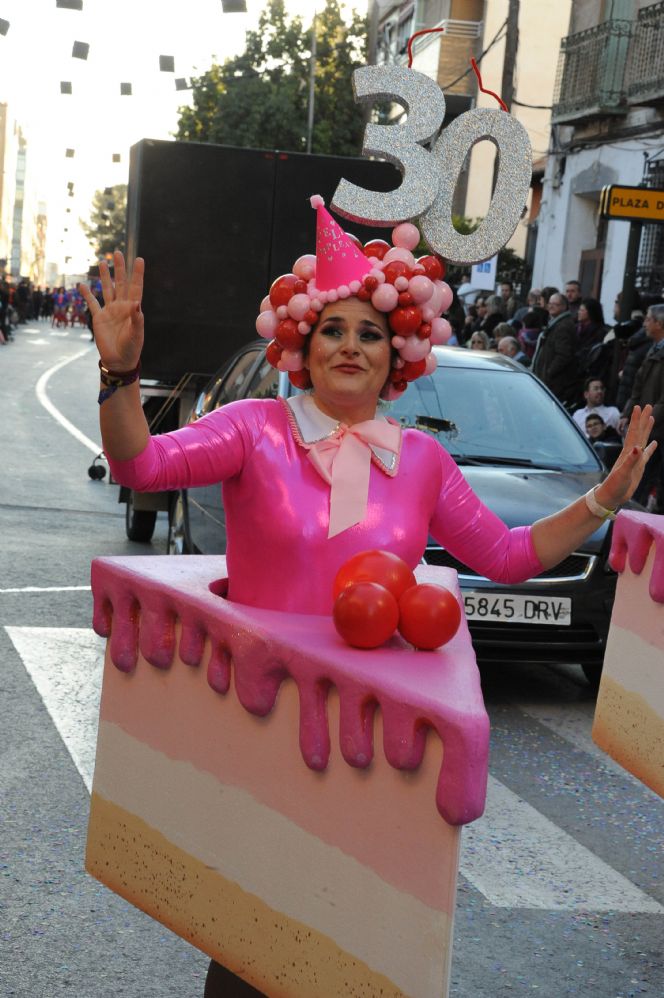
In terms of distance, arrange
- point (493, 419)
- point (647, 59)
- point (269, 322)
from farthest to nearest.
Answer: point (647, 59)
point (493, 419)
point (269, 322)

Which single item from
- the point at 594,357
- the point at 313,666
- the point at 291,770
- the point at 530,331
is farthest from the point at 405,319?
the point at 530,331

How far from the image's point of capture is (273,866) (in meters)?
2.94

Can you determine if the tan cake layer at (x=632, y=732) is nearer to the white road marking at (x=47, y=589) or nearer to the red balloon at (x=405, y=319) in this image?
the red balloon at (x=405, y=319)

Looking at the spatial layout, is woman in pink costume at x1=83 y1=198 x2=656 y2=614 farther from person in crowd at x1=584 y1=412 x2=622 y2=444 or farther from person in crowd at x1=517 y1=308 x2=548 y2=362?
person in crowd at x1=517 y1=308 x2=548 y2=362

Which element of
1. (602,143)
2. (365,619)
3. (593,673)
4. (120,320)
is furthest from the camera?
(602,143)

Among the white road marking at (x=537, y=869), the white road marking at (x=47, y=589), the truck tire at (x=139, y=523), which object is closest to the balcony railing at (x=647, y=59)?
the truck tire at (x=139, y=523)

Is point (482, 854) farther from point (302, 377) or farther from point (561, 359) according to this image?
point (561, 359)

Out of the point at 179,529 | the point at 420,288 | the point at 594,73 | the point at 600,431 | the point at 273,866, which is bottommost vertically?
the point at 179,529

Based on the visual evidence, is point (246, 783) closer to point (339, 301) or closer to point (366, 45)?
point (339, 301)

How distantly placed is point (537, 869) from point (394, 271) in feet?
7.82

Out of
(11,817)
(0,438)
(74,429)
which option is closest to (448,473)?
(11,817)

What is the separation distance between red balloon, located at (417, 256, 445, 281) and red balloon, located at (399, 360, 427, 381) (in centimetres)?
20

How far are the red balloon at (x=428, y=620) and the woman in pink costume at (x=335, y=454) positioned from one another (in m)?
0.39

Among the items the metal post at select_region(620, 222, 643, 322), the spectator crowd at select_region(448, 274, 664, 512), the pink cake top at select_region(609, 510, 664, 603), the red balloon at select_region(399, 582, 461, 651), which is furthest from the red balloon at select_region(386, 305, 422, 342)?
the metal post at select_region(620, 222, 643, 322)
